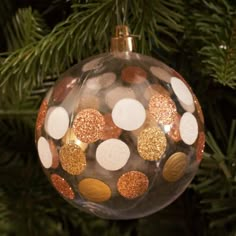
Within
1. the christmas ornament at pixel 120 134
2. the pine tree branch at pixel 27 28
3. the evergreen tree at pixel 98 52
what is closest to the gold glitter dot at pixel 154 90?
the christmas ornament at pixel 120 134

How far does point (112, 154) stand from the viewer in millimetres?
383

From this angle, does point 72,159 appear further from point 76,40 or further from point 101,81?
point 76,40

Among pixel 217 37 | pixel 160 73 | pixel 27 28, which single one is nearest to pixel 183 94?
pixel 160 73

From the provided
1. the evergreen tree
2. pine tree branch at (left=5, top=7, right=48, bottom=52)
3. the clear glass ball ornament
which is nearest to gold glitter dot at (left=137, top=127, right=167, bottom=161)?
the clear glass ball ornament

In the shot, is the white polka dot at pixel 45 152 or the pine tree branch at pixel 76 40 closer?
the white polka dot at pixel 45 152

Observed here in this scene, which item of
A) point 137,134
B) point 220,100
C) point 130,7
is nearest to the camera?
point 137,134

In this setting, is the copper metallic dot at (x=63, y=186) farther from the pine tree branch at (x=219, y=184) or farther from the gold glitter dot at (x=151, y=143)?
the pine tree branch at (x=219, y=184)

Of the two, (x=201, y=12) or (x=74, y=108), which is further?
(x=201, y=12)

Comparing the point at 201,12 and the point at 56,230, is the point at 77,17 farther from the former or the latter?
the point at 56,230

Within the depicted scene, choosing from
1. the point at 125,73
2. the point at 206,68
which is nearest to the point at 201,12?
the point at 206,68

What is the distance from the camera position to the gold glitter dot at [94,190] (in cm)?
40

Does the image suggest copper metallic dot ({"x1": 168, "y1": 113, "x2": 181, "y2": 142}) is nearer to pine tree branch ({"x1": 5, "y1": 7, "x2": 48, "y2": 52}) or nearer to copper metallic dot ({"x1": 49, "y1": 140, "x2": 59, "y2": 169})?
copper metallic dot ({"x1": 49, "y1": 140, "x2": 59, "y2": 169})

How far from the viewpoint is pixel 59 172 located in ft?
1.36

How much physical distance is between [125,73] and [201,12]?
0.76ft
